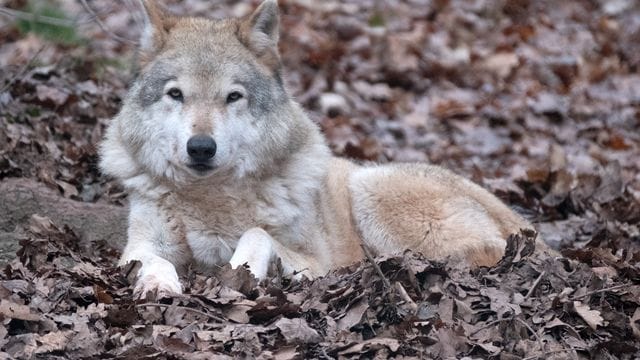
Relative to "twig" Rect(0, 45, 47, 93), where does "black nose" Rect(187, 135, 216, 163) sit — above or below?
below

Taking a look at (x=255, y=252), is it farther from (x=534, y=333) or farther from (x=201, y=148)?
(x=534, y=333)

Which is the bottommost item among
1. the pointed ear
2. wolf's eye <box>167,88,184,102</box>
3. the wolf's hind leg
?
the wolf's hind leg

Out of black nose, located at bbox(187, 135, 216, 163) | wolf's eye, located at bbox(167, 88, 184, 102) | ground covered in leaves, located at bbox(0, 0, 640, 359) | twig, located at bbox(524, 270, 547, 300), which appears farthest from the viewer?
wolf's eye, located at bbox(167, 88, 184, 102)

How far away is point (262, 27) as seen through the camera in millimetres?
6383

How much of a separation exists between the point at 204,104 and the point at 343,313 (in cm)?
162

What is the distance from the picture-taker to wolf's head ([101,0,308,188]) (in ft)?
19.1

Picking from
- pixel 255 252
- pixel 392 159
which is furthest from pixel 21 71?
pixel 392 159

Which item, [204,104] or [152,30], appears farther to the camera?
[152,30]

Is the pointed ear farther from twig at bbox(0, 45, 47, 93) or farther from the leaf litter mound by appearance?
twig at bbox(0, 45, 47, 93)

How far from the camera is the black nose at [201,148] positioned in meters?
5.61

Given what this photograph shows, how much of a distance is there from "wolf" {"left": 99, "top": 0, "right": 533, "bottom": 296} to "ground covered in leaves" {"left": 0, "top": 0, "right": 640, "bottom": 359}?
17.6 inches

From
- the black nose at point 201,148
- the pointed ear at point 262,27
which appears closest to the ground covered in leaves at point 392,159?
the black nose at point 201,148

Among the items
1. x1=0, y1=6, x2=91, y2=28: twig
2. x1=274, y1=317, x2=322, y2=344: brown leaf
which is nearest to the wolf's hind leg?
x1=274, y1=317, x2=322, y2=344: brown leaf

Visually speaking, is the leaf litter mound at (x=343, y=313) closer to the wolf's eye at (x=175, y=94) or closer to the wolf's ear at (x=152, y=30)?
the wolf's eye at (x=175, y=94)
